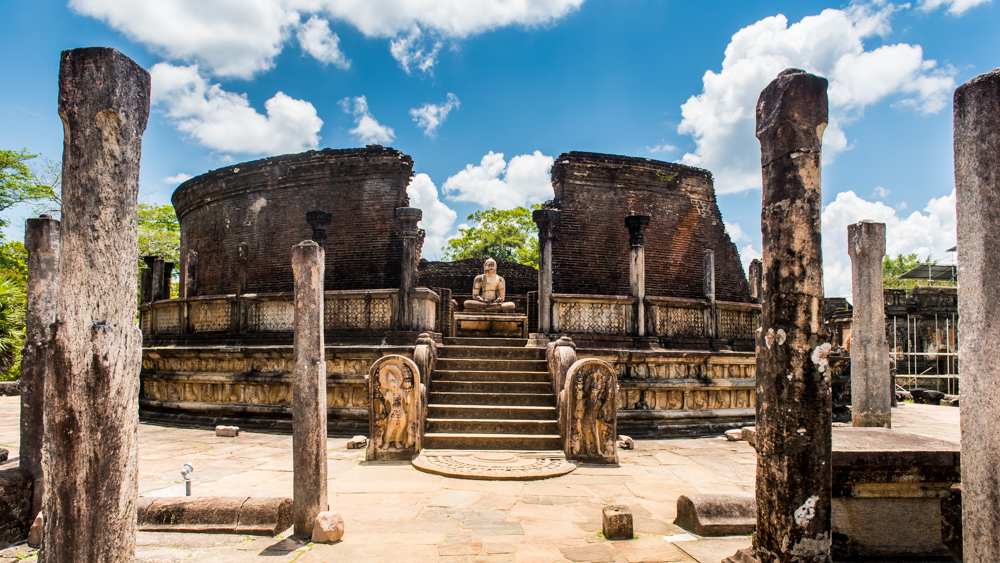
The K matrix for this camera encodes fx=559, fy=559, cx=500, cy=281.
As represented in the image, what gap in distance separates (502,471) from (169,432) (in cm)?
671

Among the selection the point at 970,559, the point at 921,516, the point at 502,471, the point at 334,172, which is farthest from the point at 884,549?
the point at 334,172

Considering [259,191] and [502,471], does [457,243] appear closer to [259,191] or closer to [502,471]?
[259,191]

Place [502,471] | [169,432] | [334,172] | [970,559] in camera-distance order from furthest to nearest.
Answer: [334,172], [169,432], [502,471], [970,559]

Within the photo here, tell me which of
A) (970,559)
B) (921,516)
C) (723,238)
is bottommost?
(921,516)

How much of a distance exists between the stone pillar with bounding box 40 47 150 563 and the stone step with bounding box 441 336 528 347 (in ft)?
26.1

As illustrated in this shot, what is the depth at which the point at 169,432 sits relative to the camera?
9.71 m

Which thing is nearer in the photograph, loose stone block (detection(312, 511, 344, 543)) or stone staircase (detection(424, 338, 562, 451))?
loose stone block (detection(312, 511, 344, 543))

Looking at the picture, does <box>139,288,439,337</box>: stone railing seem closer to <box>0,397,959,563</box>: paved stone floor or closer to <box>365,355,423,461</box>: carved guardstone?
<box>0,397,959,563</box>: paved stone floor

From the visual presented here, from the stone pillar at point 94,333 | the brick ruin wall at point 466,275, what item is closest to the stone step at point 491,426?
the stone pillar at point 94,333

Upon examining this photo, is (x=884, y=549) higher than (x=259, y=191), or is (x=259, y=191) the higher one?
(x=259, y=191)

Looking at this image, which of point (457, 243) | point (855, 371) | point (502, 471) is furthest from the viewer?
point (457, 243)

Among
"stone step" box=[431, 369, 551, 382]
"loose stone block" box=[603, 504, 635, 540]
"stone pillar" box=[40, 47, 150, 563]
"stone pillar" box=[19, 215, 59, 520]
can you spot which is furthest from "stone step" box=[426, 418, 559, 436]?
"stone pillar" box=[40, 47, 150, 563]

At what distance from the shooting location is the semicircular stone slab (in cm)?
619

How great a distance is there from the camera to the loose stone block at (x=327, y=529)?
163 inches
